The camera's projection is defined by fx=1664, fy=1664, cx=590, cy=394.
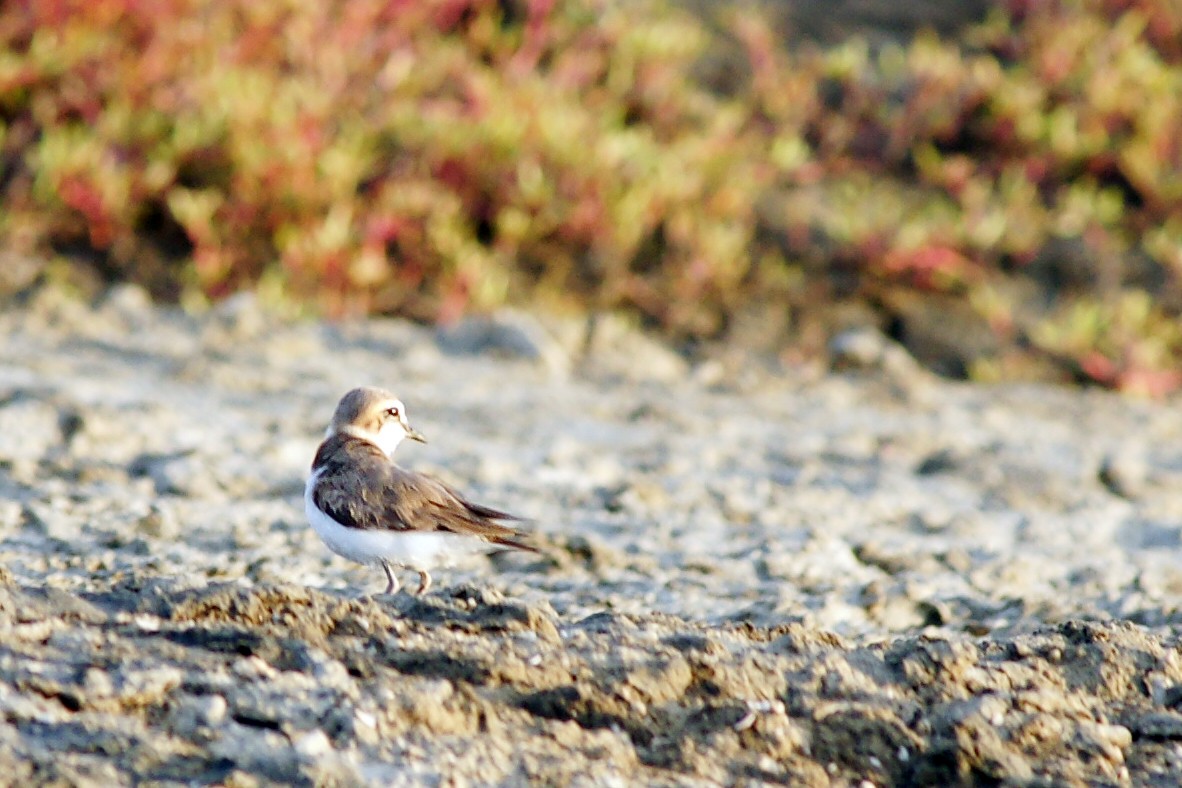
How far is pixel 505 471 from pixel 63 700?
136 inches

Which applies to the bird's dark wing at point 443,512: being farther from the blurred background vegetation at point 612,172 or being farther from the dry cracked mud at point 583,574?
the blurred background vegetation at point 612,172

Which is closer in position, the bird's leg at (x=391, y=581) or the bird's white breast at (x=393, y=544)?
the bird's white breast at (x=393, y=544)

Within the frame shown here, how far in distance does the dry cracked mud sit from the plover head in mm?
457

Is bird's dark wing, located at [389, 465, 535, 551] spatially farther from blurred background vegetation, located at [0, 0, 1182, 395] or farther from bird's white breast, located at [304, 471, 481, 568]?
blurred background vegetation, located at [0, 0, 1182, 395]

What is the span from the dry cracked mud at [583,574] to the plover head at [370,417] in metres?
0.46

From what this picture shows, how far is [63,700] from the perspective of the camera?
3.52 m

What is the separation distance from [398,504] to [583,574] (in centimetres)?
93

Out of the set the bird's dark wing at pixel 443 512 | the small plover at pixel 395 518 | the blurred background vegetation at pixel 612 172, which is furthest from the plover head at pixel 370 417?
the blurred background vegetation at pixel 612 172

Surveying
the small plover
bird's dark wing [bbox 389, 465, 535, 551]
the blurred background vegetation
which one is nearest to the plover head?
the small plover

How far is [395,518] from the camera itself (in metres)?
4.79

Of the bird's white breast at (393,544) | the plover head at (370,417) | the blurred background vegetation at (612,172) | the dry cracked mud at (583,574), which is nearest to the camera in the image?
the dry cracked mud at (583,574)

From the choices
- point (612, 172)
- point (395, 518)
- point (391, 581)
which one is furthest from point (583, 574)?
point (612, 172)

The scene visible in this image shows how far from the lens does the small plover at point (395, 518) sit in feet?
15.7

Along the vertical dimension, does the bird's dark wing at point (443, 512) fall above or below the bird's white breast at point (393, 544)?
above
